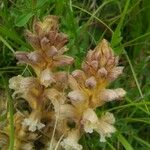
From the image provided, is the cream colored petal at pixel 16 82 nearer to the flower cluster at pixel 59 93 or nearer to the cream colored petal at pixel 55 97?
the flower cluster at pixel 59 93

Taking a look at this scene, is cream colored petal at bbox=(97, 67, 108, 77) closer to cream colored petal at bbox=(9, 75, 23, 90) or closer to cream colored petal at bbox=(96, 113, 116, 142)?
cream colored petal at bbox=(96, 113, 116, 142)

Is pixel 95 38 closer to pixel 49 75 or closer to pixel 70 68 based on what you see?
pixel 70 68

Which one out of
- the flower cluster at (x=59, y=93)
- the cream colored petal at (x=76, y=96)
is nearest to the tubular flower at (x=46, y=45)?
the flower cluster at (x=59, y=93)

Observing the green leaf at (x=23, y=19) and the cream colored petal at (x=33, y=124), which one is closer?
the cream colored petal at (x=33, y=124)

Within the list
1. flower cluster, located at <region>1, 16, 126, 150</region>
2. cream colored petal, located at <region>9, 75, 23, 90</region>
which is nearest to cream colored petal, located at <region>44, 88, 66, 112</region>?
flower cluster, located at <region>1, 16, 126, 150</region>

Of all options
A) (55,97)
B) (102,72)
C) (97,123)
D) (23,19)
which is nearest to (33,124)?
(55,97)

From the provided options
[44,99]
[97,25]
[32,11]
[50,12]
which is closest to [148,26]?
[97,25]
